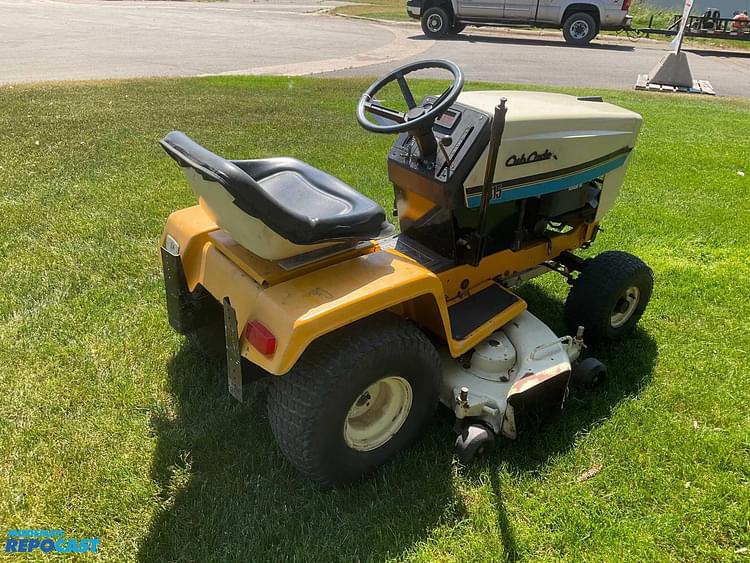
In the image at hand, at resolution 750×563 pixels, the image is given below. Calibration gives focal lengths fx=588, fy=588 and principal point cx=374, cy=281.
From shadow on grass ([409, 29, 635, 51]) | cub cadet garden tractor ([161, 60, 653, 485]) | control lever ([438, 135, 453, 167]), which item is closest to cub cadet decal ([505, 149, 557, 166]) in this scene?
cub cadet garden tractor ([161, 60, 653, 485])

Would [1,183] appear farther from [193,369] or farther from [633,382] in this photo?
[633,382]

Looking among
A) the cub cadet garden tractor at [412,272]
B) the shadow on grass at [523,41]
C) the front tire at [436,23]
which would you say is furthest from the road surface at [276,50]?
the cub cadet garden tractor at [412,272]

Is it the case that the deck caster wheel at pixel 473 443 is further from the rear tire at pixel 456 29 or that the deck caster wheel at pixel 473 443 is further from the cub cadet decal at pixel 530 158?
the rear tire at pixel 456 29

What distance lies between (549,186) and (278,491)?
1.75 metres

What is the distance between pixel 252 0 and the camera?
25734mm

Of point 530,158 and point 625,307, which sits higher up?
point 530,158

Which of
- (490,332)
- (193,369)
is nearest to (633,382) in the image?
(490,332)

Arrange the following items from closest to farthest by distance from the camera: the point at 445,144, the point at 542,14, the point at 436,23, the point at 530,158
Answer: the point at 445,144, the point at 530,158, the point at 542,14, the point at 436,23

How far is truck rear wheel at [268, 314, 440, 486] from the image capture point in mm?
1989

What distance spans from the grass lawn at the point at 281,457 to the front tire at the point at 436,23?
501 inches

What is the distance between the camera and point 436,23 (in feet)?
51.4

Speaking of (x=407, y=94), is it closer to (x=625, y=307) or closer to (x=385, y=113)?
(x=385, y=113)

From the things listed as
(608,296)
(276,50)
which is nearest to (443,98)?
(608,296)

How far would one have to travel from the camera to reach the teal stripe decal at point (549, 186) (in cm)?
253
